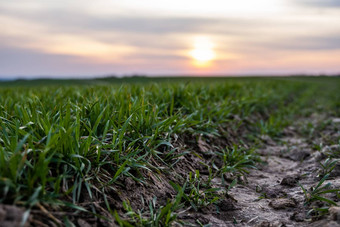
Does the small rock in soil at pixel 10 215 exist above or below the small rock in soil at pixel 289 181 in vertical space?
above

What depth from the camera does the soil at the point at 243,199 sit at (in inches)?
66.1

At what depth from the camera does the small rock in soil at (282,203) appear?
2271 millimetres

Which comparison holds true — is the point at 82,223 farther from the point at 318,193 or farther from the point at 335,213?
the point at 318,193

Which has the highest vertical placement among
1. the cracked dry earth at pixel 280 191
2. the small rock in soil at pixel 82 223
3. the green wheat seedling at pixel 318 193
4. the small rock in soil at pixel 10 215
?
the small rock in soil at pixel 10 215

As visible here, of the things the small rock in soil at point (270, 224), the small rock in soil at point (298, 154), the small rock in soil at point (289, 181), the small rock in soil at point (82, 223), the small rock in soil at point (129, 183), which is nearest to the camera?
the small rock in soil at point (82, 223)

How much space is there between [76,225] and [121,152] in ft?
2.28

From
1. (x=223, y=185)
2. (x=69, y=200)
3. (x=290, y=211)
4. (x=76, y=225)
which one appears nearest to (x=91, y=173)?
(x=69, y=200)

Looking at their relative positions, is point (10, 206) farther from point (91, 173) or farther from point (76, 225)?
point (91, 173)

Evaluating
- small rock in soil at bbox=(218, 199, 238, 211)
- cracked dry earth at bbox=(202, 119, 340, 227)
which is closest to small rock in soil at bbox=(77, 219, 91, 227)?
cracked dry earth at bbox=(202, 119, 340, 227)

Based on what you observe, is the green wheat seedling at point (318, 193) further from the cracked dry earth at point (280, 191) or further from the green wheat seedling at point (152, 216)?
the green wheat seedling at point (152, 216)

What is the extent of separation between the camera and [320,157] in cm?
332

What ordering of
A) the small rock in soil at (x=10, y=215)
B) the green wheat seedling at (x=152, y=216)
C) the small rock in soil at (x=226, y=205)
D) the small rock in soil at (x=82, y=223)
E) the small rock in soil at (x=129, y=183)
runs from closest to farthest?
the small rock in soil at (x=10, y=215) → the small rock in soil at (x=82, y=223) → the green wheat seedling at (x=152, y=216) → the small rock in soil at (x=129, y=183) → the small rock in soil at (x=226, y=205)

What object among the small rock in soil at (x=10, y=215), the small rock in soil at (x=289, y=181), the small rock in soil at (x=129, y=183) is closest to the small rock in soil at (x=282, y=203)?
the small rock in soil at (x=289, y=181)

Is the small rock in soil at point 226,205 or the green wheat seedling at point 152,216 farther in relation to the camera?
the small rock in soil at point 226,205
